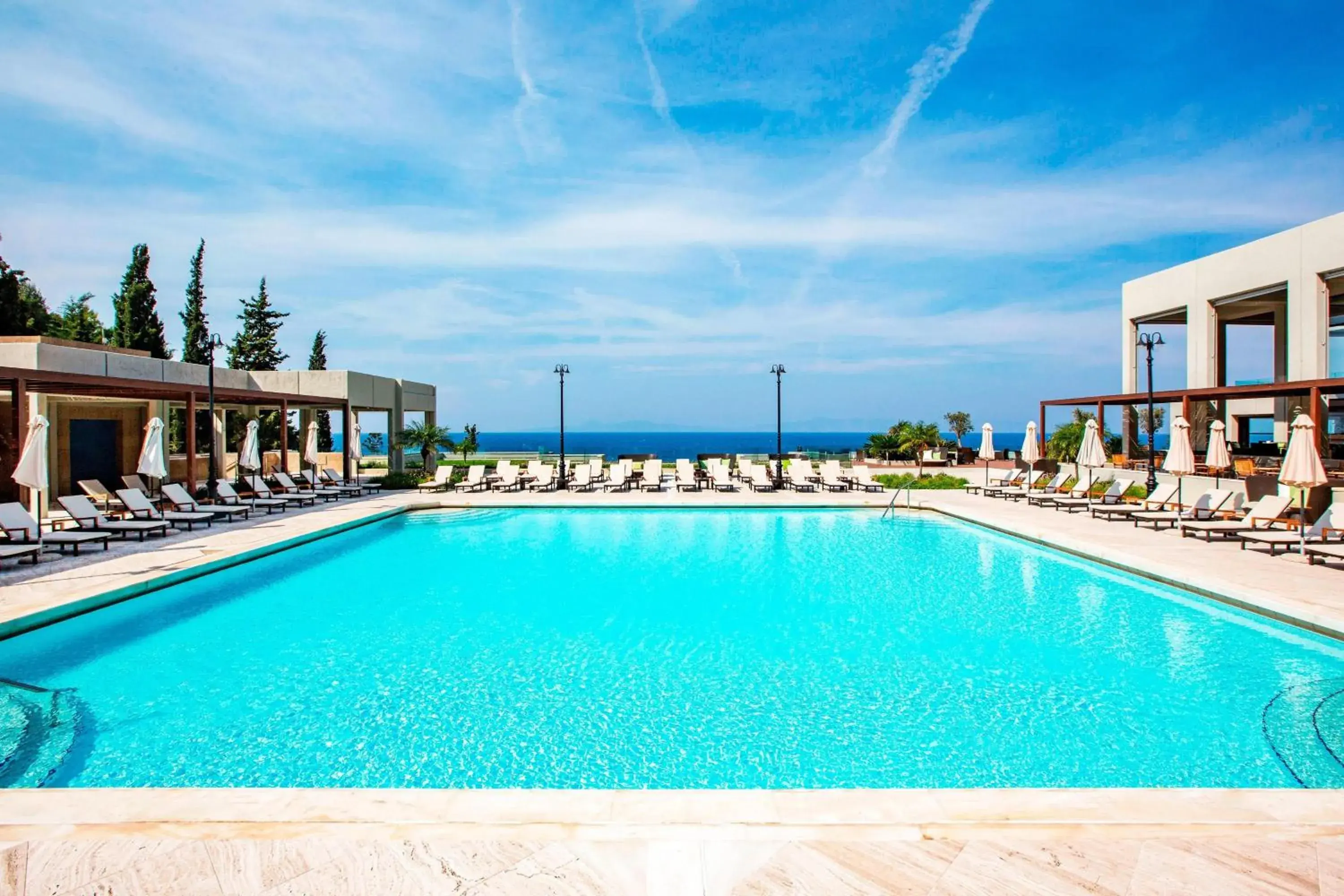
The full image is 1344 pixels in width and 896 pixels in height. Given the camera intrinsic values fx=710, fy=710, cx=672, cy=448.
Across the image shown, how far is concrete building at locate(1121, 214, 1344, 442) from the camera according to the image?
15.0 metres

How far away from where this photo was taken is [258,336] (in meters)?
33.3

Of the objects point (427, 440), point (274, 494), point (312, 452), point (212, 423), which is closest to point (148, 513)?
point (212, 423)

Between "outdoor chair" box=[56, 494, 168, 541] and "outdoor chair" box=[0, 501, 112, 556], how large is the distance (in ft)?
0.95

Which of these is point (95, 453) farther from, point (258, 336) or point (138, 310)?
point (258, 336)

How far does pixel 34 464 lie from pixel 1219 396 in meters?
19.7

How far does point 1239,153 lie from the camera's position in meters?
15.6

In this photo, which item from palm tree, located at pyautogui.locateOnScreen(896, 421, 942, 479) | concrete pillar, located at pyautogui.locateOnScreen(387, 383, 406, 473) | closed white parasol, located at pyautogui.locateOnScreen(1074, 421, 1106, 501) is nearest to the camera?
closed white parasol, located at pyautogui.locateOnScreen(1074, 421, 1106, 501)

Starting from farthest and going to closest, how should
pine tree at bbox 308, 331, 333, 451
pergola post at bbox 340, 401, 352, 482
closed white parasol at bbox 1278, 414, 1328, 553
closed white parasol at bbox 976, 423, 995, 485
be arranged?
pine tree at bbox 308, 331, 333, 451
closed white parasol at bbox 976, 423, 995, 485
pergola post at bbox 340, 401, 352, 482
closed white parasol at bbox 1278, 414, 1328, 553

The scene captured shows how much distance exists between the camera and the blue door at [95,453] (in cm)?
1521

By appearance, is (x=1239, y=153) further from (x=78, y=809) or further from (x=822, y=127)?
(x=78, y=809)

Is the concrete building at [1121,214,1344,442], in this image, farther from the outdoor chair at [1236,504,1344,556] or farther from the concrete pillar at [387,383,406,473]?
the concrete pillar at [387,383,406,473]

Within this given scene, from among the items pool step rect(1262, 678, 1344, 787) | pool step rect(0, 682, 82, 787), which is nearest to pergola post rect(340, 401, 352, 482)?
pool step rect(0, 682, 82, 787)

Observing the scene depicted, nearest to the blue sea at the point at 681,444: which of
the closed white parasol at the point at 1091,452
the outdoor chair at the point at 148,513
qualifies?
the closed white parasol at the point at 1091,452

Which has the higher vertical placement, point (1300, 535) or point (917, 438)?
point (917, 438)
